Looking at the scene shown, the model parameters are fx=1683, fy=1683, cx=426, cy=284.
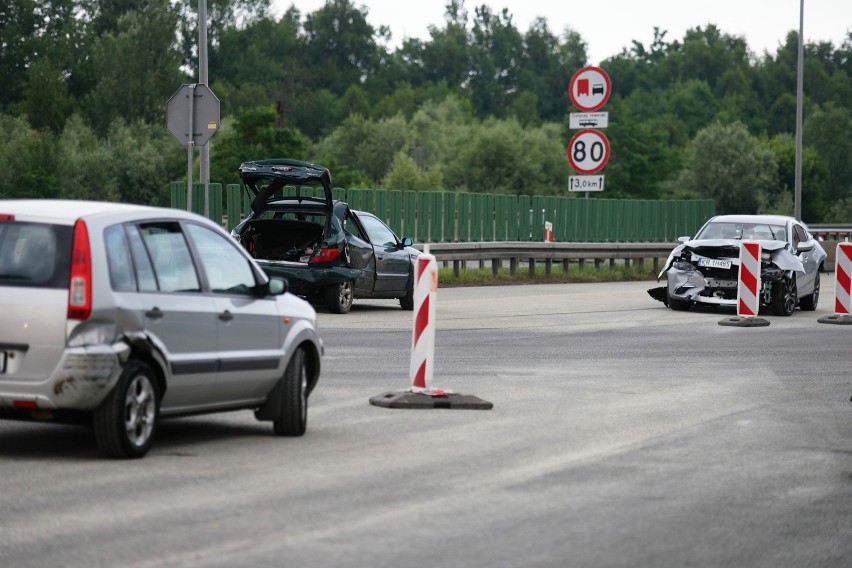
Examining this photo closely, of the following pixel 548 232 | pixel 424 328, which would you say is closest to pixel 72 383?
pixel 424 328

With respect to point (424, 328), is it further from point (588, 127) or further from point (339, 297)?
point (588, 127)

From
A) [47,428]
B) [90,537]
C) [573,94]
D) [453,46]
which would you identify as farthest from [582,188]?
[453,46]

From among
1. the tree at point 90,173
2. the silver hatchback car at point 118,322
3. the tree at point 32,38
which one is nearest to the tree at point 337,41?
the tree at point 32,38

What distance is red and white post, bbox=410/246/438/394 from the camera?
1238 centimetres

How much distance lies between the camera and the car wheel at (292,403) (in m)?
10.5

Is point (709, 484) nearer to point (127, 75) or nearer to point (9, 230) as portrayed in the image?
point (9, 230)

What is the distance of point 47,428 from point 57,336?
1.99m

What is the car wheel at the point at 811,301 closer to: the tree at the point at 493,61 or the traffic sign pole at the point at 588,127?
the traffic sign pole at the point at 588,127

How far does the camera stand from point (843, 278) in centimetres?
2388

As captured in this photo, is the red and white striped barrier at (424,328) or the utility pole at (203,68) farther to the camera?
the utility pole at (203,68)

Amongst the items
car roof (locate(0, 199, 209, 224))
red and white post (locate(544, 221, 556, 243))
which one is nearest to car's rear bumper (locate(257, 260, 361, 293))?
car roof (locate(0, 199, 209, 224))

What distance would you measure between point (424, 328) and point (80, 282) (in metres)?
3.88

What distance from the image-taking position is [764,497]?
8422 mm

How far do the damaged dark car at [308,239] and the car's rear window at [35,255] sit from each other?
480 inches
